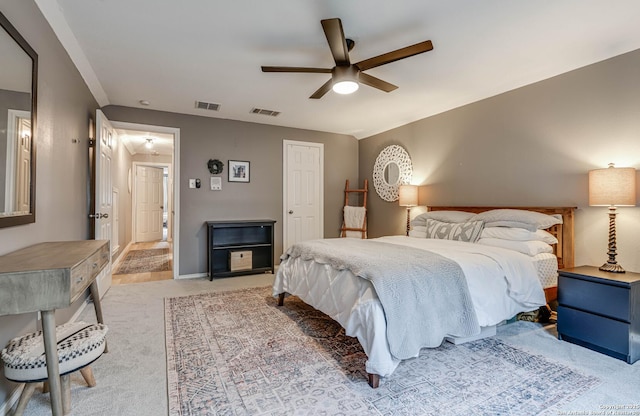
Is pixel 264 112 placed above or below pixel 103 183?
above

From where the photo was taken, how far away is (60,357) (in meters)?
1.57

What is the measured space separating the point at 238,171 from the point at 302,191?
46.3 inches

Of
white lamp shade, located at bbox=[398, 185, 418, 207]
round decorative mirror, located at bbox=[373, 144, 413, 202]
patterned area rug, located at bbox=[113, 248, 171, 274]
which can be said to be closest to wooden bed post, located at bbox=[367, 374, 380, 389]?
white lamp shade, located at bbox=[398, 185, 418, 207]

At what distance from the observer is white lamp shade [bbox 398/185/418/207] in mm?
4523

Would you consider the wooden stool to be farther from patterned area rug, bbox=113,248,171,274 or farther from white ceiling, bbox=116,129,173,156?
white ceiling, bbox=116,129,173,156

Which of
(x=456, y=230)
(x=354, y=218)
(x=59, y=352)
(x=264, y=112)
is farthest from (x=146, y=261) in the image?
(x=456, y=230)

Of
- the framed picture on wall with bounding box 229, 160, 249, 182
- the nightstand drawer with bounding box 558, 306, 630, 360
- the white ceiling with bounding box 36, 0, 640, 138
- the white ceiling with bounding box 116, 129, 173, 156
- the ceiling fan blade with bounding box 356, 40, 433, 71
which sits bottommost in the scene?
the nightstand drawer with bounding box 558, 306, 630, 360

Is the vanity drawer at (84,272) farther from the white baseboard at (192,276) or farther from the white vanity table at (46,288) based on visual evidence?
the white baseboard at (192,276)

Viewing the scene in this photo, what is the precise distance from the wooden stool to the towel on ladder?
4249 mm

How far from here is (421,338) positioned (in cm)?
196

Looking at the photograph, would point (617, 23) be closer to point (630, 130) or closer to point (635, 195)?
point (630, 130)

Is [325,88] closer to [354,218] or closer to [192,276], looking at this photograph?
[354,218]

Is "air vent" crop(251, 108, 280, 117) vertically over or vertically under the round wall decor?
over

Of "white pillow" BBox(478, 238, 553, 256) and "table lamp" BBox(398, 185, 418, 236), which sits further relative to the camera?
"table lamp" BBox(398, 185, 418, 236)
